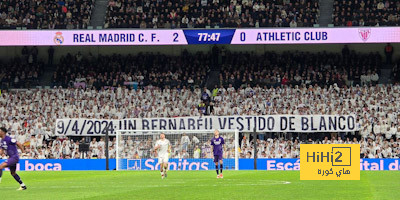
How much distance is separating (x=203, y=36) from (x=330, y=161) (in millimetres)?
23976

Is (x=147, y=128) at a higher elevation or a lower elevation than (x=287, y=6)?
lower

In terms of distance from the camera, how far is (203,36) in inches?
1877

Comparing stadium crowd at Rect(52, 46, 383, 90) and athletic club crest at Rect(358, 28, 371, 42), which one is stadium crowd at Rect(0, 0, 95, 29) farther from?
athletic club crest at Rect(358, 28, 371, 42)

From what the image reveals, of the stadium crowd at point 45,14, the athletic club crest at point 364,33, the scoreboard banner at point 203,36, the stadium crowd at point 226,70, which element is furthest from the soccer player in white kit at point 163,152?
the athletic club crest at point 364,33

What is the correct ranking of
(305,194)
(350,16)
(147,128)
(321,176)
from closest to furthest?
(305,194) < (321,176) < (147,128) < (350,16)

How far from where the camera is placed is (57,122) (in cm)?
4259

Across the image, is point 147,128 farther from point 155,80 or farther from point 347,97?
point 347,97

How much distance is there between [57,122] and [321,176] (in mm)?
21330

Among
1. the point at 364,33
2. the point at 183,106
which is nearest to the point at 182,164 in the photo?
the point at 183,106

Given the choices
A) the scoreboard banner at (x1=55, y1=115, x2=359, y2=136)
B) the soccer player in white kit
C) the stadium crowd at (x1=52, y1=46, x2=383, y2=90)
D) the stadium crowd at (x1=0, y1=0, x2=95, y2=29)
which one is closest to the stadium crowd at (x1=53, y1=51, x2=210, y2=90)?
the stadium crowd at (x1=52, y1=46, x2=383, y2=90)

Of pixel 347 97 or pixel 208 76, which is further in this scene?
pixel 208 76

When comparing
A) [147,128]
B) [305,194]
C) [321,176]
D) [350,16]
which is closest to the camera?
[305,194]

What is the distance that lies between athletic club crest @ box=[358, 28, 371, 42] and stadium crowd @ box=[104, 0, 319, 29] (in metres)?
3.00

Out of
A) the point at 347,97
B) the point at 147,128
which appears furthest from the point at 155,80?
the point at 347,97
